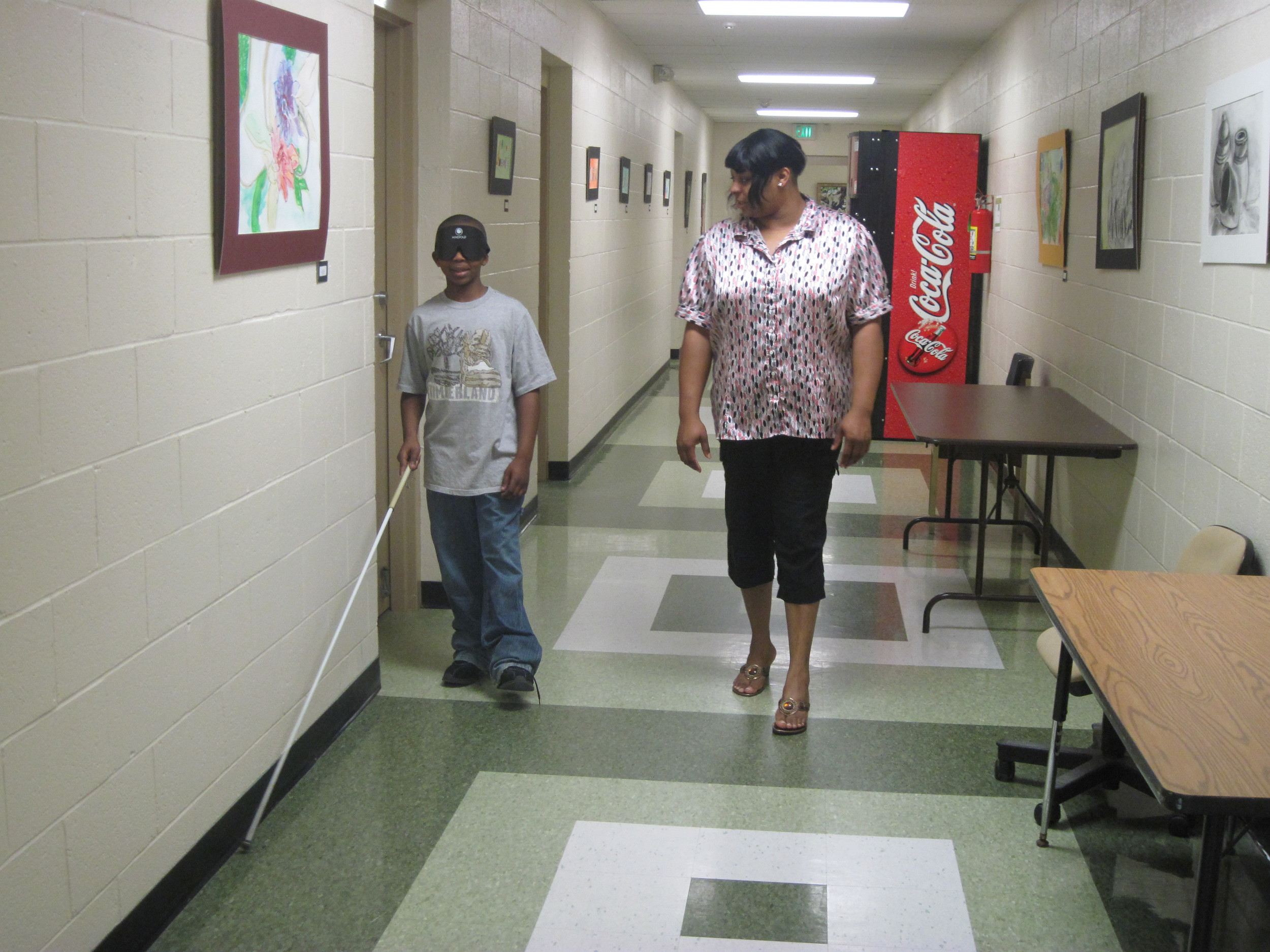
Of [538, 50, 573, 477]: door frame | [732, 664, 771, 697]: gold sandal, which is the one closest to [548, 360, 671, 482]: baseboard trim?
[538, 50, 573, 477]: door frame

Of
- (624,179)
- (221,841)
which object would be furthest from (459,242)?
(624,179)

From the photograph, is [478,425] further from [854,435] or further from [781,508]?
[854,435]

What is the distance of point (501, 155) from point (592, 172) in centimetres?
239

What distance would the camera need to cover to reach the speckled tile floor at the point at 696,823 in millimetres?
2348

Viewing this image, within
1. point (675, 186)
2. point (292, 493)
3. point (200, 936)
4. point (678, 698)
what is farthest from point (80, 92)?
point (675, 186)

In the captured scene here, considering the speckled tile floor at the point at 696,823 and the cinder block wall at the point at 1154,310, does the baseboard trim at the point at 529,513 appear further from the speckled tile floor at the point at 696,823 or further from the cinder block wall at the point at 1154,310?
the cinder block wall at the point at 1154,310

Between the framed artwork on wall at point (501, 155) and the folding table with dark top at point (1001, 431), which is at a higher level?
the framed artwork on wall at point (501, 155)

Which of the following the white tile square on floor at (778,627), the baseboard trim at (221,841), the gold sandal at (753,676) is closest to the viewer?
the baseboard trim at (221,841)

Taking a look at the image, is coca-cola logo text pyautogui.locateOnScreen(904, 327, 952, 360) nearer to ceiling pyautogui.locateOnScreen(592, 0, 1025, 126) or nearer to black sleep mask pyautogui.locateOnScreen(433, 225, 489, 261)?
ceiling pyautogui.locateOnScreen(592, 0, 1025, 126)

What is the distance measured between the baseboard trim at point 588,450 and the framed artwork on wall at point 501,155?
76.1 inches

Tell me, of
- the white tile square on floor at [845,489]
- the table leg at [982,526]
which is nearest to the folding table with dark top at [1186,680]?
the table leg at [982,526]

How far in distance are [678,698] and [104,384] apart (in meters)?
1.94

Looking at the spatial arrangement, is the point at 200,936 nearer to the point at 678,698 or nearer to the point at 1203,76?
the point at 678,698

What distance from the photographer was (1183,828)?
271 cm
